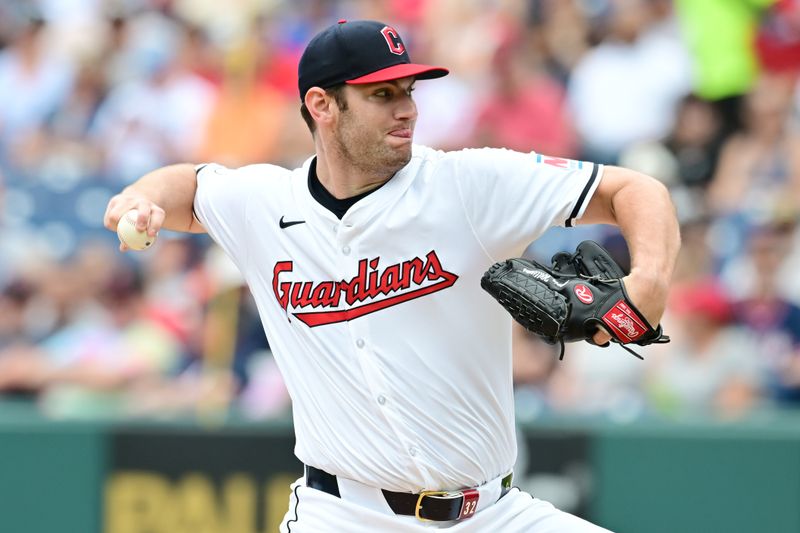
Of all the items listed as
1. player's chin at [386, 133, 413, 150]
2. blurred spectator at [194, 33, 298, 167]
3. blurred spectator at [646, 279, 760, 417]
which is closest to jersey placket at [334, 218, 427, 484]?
player's chin at [386, 133, 413, 150]

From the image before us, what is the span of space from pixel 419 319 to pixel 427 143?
18.1 ft

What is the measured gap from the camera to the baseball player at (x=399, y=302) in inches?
159

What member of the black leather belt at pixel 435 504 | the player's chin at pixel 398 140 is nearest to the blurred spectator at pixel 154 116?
the player's chin at pixel 398 140

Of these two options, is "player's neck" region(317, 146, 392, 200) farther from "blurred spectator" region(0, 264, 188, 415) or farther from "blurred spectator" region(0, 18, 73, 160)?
"blurred spectator" region(0, 18, 73, 160)

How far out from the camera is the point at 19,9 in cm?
1223

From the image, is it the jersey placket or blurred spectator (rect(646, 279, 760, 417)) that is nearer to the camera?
the jersey placket

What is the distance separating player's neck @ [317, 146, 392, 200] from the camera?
13.9 ft

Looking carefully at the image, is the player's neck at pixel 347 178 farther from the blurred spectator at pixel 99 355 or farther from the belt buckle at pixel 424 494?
the blurred spectator at pixel 99 355

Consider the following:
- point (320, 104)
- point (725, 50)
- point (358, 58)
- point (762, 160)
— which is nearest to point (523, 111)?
A: point (725, 50)

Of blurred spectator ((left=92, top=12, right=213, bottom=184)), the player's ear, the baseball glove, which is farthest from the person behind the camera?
blurred spectator ((left=92, top=12, right=213, bottom=184))

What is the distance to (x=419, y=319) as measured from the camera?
4.08m

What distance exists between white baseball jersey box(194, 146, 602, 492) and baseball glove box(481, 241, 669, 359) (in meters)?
0.40

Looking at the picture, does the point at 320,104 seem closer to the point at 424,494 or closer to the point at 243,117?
the point at 424,494

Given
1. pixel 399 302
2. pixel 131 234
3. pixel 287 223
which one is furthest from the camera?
pixel 287 223
